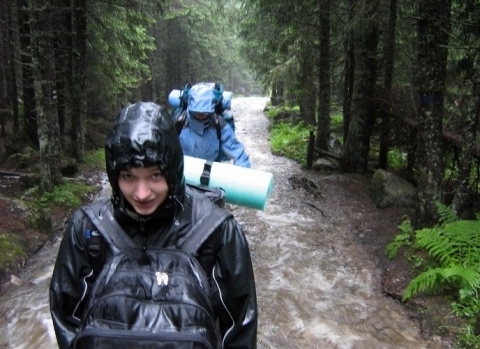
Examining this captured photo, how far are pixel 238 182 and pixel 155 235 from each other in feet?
7.40

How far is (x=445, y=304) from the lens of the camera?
5.39 m

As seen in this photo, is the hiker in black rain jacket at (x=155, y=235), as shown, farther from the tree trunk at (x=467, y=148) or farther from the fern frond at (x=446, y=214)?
the tree trunk at (x=467, y=148)

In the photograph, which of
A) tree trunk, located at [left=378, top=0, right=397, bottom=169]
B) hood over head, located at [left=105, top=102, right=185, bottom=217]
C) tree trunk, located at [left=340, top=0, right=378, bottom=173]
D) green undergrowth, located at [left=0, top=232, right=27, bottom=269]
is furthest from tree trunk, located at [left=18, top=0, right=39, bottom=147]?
hood over head, located at [left=105, top=102, right=185, bottom=217]

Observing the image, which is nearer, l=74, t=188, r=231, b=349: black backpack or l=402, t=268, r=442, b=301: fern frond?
l=74, t=188, r=231, b=349: black backpack

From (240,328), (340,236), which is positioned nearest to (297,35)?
(340,236)

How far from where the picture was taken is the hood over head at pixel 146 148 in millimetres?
1792

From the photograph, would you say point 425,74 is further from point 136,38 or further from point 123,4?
point 136,38

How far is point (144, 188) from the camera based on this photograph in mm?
1846

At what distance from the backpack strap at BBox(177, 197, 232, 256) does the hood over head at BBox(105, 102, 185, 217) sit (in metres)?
0.11

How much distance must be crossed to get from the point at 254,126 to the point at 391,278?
73.4 feet

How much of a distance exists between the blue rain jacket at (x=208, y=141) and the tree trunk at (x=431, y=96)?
3362 mm

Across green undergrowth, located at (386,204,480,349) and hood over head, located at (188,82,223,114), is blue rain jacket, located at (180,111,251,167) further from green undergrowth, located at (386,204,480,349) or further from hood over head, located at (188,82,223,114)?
green undergrowth, located at (386,204,480,349)

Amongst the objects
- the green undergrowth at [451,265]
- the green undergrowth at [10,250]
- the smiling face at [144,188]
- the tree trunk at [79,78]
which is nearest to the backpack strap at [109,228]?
the smiling face at [144,188]

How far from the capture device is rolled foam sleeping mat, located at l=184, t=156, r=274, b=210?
4.12 meters
